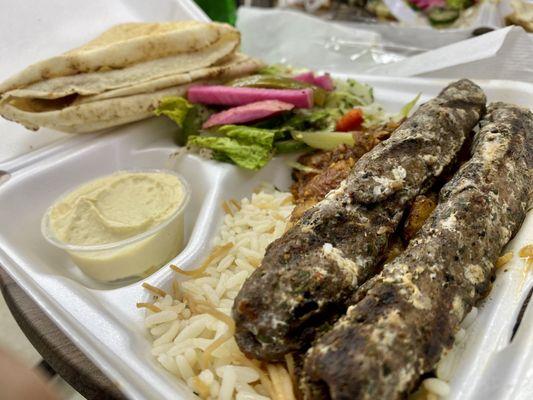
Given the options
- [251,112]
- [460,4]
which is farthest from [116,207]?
[460,4]

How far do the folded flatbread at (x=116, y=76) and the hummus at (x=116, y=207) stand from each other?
18.1 inches

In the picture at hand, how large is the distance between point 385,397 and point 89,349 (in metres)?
0.88

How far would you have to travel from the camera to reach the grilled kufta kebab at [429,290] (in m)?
0.99

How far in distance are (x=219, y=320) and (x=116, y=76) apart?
1.65 metres

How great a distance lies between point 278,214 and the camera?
2010 millimetres

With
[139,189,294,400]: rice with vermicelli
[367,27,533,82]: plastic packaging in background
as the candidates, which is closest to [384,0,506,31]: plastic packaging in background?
[367,27,533,82]: plastic packaging in background

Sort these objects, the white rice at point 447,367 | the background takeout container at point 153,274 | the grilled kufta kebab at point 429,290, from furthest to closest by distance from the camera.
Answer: the background takeout container at point 153,274
the white rice at point 447,367
the grilled kufta kebab at point 429,290

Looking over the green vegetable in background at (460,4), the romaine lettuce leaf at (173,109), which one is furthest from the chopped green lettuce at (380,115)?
the green vegetable in background at (460,4)

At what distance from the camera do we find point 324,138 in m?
2.43

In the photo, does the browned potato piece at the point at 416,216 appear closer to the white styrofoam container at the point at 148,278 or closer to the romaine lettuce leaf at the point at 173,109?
the white styrofoam container at the point at 148,278

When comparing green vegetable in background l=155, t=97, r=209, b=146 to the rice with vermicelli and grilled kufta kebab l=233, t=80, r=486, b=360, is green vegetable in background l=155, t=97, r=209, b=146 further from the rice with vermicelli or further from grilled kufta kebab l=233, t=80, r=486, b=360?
grilled kufta kebab l=233, t=80, r=486, b=360

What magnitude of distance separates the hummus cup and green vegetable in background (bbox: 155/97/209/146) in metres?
0.70

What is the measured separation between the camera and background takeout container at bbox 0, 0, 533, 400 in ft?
3.94

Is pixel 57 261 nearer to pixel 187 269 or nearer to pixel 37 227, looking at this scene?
pixel 37 227
